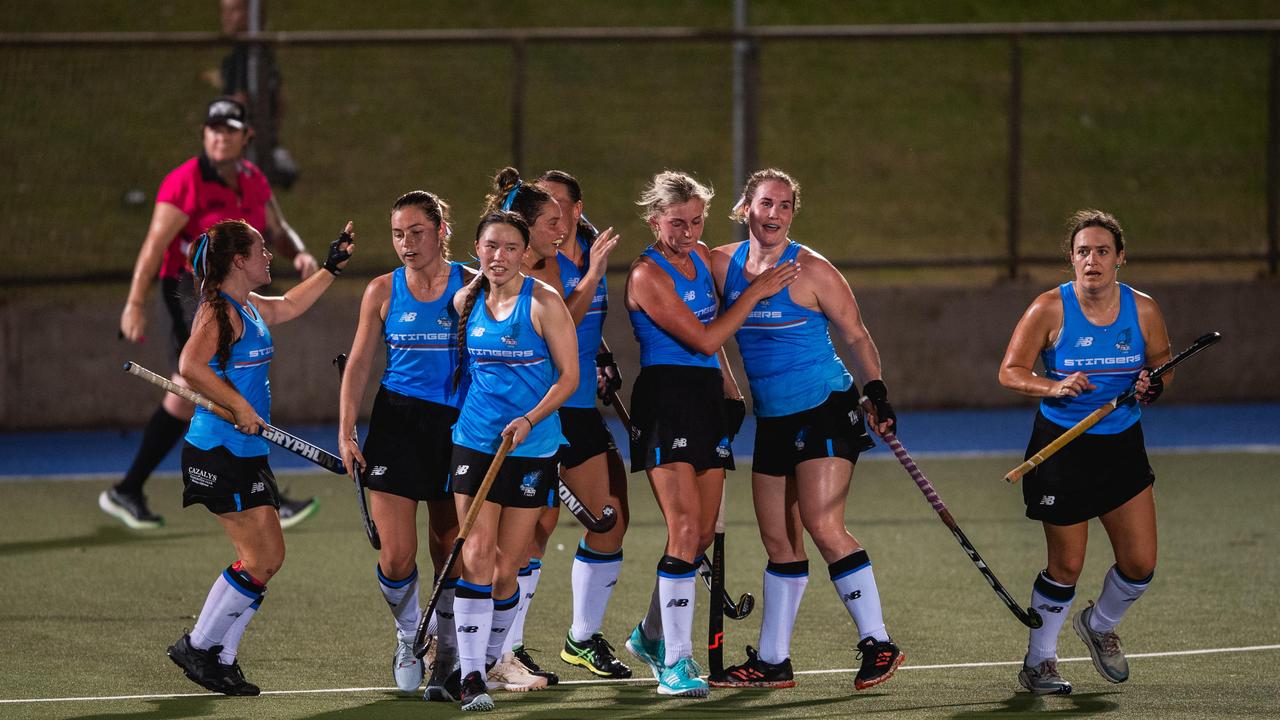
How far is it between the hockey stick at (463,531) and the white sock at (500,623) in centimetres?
23

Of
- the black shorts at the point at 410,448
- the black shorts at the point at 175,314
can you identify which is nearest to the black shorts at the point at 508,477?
the black shorts at the point at 410,448

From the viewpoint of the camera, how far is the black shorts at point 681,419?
681 centimetres

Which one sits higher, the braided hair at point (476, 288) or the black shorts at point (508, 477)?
the braided hair at point (476, 288)

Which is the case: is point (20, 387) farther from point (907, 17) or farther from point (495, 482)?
point (907, 17)

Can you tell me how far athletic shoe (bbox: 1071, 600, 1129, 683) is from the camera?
6879 mm

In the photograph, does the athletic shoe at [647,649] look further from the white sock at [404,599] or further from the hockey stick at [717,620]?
the white sock at [404,599]

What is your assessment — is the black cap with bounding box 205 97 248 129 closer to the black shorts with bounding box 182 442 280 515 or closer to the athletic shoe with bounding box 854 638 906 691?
the black shorts with bounding box 182 442 280 515

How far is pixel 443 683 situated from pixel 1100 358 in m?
2.75

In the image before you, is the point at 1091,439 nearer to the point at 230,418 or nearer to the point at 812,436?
the point at 812,436

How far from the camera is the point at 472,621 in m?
6.47

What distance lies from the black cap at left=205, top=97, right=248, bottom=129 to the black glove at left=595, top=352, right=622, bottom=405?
3562mm

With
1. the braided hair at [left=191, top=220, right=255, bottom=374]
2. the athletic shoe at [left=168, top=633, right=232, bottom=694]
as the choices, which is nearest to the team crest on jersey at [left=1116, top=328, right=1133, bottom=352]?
the braided hair at [left=191, top=220, right=255, bottom=374]

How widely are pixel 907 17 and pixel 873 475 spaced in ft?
57.9

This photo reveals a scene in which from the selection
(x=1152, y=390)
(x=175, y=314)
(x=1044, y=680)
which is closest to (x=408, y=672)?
(x=1044, y=680)
